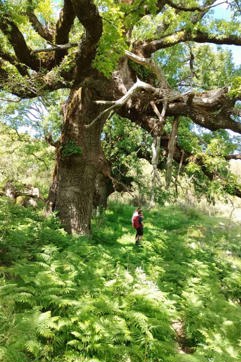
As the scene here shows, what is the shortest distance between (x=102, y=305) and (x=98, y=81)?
730 centimetres

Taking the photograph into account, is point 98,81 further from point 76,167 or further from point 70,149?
point 76,167

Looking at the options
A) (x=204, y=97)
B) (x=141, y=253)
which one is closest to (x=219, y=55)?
(x=204, y=97)

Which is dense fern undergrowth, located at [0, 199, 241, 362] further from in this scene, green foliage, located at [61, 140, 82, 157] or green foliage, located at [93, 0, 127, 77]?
green foliage, located at [93, 0, 127, 77]

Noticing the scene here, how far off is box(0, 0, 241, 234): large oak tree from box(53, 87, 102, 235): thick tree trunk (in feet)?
0.11

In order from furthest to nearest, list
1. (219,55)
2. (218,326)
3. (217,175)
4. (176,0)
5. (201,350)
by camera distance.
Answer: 1. (219,55)
2. (176,0)
3. (217,175)
4. (218,326)
5. (201,350)

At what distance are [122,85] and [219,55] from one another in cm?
872

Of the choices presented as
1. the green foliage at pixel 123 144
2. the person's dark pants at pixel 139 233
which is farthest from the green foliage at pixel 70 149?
the green foliage at pixel 123 144

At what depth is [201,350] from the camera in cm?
512

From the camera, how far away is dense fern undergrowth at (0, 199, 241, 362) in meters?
4.41

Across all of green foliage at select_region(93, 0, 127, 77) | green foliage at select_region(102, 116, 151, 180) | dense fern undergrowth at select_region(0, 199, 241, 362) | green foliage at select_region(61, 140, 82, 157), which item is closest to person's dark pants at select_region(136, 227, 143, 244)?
dense fern undergrowth at select_region(0, 199, 241, 362)

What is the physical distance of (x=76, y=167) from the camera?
1070cm

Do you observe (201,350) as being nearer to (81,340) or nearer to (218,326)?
(218,326)

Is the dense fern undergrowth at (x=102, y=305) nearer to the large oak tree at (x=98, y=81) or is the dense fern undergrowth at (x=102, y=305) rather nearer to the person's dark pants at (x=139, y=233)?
the person's dark pants at (x=139, y=233)

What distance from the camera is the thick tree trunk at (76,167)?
10.5m
